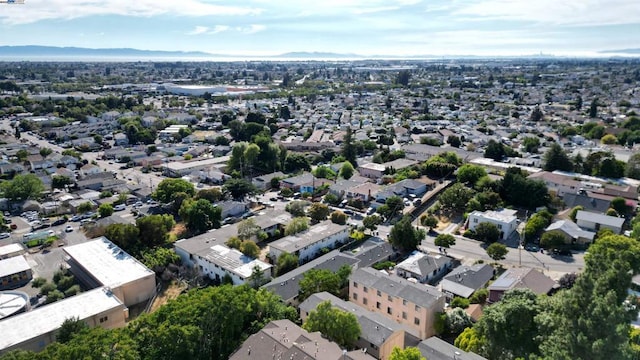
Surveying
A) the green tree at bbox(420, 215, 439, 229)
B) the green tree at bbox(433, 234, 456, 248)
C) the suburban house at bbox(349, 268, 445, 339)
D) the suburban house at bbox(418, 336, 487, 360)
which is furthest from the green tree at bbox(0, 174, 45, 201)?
the suburban house at bbox(418, 336, 487, 360)

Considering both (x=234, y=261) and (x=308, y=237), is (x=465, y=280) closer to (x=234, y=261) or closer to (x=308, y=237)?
(x=308, y=237)

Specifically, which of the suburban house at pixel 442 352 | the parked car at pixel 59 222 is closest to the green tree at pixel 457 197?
the suburban house at pixel 442 352

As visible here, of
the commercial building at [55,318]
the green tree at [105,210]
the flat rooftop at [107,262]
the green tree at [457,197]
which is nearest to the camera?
the commercial building at [55,318]

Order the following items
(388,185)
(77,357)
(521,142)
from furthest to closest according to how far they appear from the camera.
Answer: (521,142) < (388,185) < (77,357)

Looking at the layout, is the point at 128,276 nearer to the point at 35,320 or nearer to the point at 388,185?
the point at 35,320

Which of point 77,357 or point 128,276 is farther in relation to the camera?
point 128,276

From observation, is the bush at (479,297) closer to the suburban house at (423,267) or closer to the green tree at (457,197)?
the suburban house at (423,267)

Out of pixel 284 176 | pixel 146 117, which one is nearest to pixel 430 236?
pixel 284 176
